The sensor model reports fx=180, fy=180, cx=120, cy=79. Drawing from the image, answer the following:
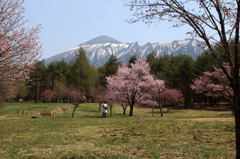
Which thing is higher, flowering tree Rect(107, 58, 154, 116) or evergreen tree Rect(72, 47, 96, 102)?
evergreen tree Rect(72, 47, 96, 102)

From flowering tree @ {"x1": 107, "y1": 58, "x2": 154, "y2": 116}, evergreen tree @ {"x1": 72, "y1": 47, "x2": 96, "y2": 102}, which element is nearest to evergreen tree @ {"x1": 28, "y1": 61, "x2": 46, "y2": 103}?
evergreen tree @ {"x1": 72, "y1": 47, "x2": 96, "y2": 102}

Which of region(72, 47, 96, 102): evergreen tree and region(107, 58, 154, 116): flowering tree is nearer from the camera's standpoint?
region(107, 58, 154, 116): flowering tree

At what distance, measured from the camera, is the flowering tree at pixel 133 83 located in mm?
26688

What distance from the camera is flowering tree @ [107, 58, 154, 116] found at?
26.7 meters

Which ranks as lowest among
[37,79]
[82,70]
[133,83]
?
[133,83]

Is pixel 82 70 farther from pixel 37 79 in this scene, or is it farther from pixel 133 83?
pixel 133 83

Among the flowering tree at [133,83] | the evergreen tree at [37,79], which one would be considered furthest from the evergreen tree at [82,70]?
the flowering tree at [133,83]

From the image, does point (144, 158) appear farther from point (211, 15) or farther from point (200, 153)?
point (211, 15)

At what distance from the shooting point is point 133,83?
1059 inches

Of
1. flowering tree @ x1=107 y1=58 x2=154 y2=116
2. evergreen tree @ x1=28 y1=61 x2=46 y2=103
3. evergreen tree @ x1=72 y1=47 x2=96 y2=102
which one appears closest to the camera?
flowering tree @ x1=107 y1=58 x2=154 y2=116

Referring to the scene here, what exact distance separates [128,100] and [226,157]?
21.0 metres

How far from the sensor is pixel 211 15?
5008mm

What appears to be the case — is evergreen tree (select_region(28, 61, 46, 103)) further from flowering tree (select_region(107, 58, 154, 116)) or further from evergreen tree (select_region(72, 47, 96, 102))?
flowering tree (select_region(107, 58, 154, 116))

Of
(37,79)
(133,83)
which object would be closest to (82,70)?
(37,79)
